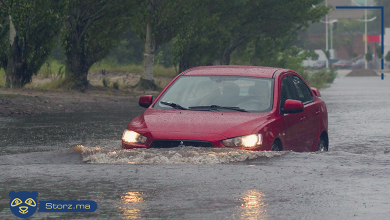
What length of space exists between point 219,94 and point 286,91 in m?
0.95

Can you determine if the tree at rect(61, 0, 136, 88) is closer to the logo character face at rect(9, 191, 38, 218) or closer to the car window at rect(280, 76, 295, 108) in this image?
the car window at rect(280, 76, 295, 108)

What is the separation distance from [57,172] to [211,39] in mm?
28346

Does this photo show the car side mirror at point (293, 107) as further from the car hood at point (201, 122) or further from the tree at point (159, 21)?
the tree at point (159, 21)

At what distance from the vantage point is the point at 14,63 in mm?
24406

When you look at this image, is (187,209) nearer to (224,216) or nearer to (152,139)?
(224,216)

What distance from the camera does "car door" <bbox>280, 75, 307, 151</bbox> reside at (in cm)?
844

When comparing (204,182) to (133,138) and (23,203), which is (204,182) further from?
(23,203)

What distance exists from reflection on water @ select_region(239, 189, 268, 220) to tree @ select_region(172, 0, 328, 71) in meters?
27.5

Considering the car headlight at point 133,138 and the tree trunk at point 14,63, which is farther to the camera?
the tree trunk at point 14,63

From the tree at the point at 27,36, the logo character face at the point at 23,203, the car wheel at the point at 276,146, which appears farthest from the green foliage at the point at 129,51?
the logo character face at the point at 23,203

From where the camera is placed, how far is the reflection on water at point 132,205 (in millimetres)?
5480

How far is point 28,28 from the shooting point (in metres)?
24.0

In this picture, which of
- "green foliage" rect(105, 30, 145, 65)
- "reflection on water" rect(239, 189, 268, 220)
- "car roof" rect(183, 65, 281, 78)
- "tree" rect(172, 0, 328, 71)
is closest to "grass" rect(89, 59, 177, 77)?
"tree" rect(172, 0, 328, 71)

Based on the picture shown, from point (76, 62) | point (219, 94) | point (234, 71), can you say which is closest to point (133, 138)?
point (219, 94)
